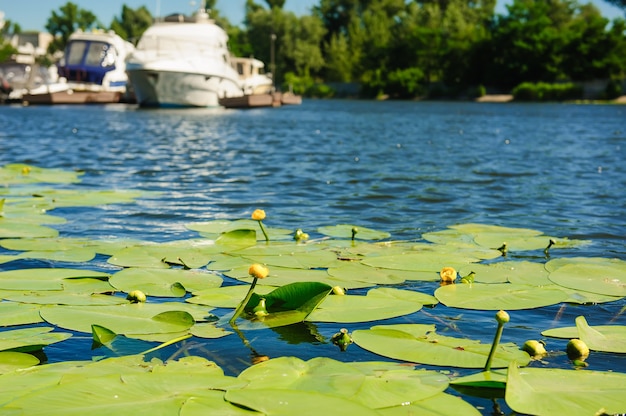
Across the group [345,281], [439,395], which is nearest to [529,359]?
[439,395]

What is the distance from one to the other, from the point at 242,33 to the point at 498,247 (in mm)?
84744

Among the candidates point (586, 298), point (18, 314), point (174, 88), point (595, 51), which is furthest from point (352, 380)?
point (595, 51)

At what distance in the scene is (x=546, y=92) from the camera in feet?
200

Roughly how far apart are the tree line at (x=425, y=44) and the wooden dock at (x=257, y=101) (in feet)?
55.2

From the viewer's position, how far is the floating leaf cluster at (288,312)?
2205 mm

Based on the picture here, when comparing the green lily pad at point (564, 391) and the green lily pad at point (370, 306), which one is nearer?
the green lily pad at point (564, 391)

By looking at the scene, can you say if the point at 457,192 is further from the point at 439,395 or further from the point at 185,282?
the point at 439,395

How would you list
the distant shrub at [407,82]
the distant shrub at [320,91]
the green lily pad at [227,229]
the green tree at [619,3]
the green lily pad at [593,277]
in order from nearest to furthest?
the green lily pad at [593,277]
the green lily pad at [227,229]
the green tree at [619,3]
the distant shrub at [407,82]
the distant shrub at [320,91]

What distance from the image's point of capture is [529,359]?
2.71 metres

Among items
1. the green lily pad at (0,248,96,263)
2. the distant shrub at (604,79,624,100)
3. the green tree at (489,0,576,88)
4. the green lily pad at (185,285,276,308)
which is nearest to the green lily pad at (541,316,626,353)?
the green lily pad at (185,285,276,308)

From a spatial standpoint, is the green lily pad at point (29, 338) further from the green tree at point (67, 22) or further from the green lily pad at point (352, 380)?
the green tree at point (67, 22)

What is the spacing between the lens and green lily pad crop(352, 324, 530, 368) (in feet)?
8.73

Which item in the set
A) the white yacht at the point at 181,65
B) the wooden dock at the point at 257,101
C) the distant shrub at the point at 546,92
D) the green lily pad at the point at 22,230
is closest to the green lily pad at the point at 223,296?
the green lily pad at the point at 22,230

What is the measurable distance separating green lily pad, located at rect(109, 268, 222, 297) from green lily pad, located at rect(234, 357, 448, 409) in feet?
3.95
